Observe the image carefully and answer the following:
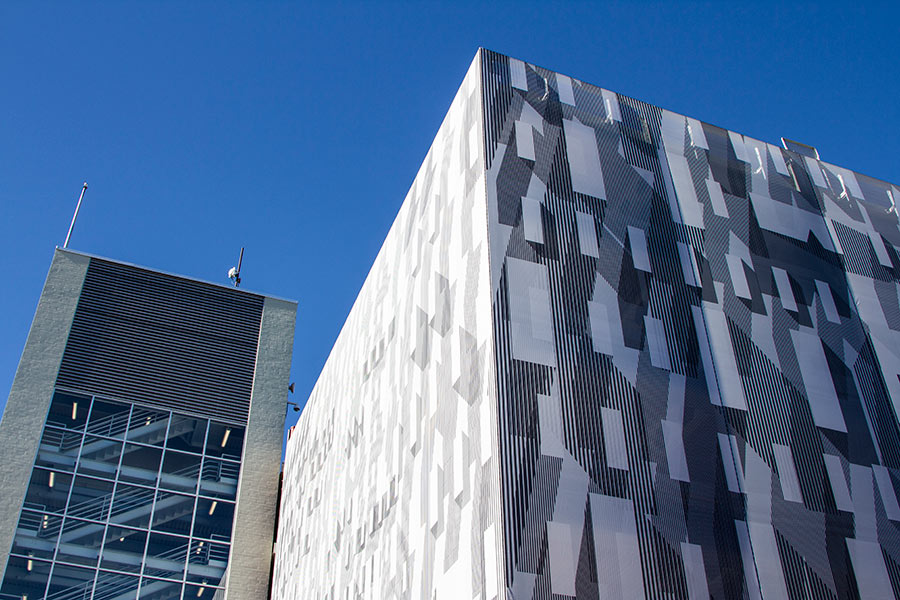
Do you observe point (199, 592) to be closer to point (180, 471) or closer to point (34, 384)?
point (180, 471)

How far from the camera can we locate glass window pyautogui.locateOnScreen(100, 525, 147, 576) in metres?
27.1

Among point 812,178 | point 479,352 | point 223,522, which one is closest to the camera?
point 479,352

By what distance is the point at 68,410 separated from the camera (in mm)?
29234

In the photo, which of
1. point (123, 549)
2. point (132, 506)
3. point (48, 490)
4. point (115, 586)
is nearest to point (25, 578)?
point (115, 586)

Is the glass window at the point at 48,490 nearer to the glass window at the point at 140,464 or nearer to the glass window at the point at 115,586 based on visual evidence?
the glass window at the point at 140,464

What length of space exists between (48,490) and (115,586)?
12.9 feet

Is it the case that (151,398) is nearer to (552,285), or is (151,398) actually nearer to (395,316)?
(395,316)

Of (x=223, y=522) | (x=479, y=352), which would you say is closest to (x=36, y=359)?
(x=223, y=522)

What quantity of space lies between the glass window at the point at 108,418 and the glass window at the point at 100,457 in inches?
12.2

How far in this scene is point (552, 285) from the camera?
51.0 ft

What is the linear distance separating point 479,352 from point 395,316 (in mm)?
6838

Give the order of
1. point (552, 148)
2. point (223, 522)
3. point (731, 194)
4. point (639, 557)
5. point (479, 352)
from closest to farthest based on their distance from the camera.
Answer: point (639, 557), point (479, 352), point (552, 148), point (731, 194), point (223, 522)

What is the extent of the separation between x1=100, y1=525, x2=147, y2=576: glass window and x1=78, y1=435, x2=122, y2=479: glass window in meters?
1.96

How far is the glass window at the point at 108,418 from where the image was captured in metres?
29.2
